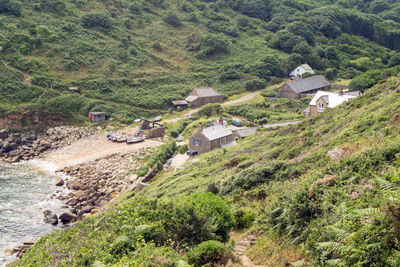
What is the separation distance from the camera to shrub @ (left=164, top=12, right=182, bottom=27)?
102062 mm

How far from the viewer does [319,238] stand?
10.7m

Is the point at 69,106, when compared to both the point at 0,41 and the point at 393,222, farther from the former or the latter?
the point at 393,222

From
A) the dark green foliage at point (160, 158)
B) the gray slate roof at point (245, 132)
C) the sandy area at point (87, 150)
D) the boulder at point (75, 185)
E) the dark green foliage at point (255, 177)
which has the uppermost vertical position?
the dark green foliage at point (255, 177)

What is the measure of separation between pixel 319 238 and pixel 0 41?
78.2 m

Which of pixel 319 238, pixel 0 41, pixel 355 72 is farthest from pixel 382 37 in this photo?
pixel 319 238

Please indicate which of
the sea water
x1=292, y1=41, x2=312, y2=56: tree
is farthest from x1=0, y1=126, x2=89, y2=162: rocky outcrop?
x1=292, y1=41, x2=312, y2=56: tree

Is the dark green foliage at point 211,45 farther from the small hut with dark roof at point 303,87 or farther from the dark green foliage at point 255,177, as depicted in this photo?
the dark green foliage at point 255,177

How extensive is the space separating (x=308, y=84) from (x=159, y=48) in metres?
40.2

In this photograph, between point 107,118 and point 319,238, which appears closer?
point 319,238

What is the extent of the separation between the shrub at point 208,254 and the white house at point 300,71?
266 feet

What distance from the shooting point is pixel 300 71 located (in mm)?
86750

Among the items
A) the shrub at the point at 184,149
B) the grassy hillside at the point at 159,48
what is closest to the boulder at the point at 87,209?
the shrub at the point at 184,149

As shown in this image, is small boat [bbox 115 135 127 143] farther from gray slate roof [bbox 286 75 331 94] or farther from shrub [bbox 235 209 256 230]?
shrub [bbox 235 209 256 230]

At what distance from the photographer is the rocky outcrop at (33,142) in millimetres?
50438
